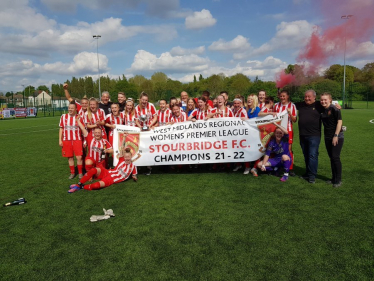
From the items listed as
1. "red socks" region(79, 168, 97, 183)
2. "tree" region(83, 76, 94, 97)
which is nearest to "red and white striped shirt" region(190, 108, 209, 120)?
"red socks" region(79, 168, 97, 183)

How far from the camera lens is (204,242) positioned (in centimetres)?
342

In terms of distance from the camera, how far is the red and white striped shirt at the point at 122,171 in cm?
597

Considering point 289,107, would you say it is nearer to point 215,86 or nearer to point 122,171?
point 122,171

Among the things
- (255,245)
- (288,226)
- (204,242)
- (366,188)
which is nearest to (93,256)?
(204,242)

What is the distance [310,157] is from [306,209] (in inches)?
65.0

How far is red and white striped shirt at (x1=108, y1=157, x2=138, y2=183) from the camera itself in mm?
5973

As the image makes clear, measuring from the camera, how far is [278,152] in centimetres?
609

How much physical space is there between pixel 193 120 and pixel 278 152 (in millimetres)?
2061

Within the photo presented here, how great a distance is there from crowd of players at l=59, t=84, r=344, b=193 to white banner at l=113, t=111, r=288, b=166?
0.68 feet

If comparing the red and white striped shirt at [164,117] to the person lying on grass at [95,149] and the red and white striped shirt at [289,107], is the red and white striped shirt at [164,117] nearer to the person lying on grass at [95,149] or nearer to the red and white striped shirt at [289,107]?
the person lying on grass at [95,149]

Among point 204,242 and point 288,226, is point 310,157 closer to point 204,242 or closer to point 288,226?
point 288,226

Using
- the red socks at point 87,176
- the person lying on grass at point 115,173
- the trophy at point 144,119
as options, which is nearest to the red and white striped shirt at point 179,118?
the trophy at point 144,119

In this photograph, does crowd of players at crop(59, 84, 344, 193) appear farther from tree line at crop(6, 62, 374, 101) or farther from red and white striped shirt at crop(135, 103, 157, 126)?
tree line at crop(6, 62, 374, 101)

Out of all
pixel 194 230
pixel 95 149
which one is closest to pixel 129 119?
pixel 95 149
